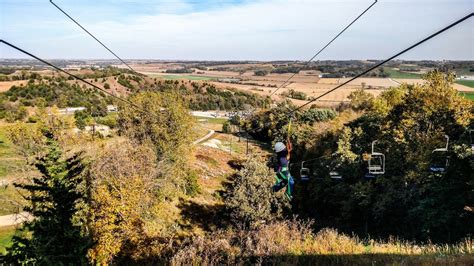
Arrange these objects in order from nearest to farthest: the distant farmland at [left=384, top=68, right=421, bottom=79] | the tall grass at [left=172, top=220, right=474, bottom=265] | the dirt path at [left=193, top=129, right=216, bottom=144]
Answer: the tall grass at [left=172, top=220, right=474, bottom=265] → the distant farmland at [left=384, top=68, right=421, bottom=79] → the dirt path at [left=193, top=129, right=216, bottom=144]

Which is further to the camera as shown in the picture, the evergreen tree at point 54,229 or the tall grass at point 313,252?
the evergreen tree at point 54,229

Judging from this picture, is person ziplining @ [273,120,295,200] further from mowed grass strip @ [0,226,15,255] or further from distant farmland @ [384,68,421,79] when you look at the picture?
distant farmland @ [384,68,421,79]

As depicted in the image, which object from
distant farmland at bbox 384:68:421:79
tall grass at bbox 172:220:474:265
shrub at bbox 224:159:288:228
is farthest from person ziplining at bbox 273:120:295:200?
distant farmland at bbox 384:68:421:79

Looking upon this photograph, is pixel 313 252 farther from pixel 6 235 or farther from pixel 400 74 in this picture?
pixel 400 74


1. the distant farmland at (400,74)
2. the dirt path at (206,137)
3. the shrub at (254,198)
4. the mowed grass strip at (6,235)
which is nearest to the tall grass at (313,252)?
the shrub at (254,198)

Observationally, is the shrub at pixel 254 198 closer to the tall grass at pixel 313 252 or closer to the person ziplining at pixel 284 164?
the tall grass at pixel 313 252

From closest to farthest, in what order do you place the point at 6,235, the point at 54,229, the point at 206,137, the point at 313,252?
the point at 313,252 → the point at 54,229 → the point at 6,235 → the point at 206,137

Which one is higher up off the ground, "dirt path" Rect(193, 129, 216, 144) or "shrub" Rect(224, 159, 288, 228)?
"shrub" Rect(224, 159, 288, 228)

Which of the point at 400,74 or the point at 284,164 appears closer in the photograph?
the point at 284,164

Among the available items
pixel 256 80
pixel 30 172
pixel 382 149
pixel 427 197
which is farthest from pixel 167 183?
pixel 256 80

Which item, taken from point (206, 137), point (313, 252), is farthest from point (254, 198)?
point (206, 137)

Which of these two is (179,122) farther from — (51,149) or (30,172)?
(51,149)
